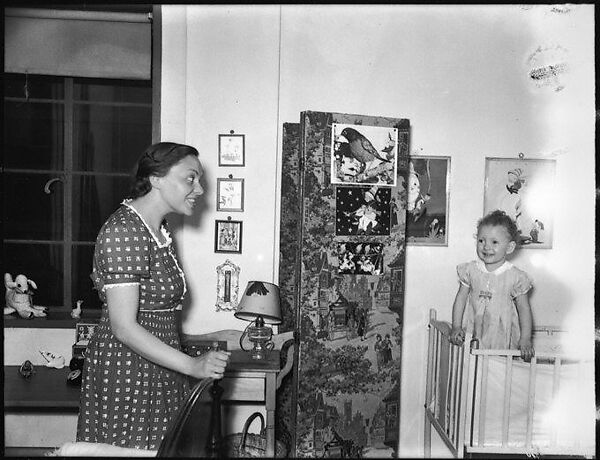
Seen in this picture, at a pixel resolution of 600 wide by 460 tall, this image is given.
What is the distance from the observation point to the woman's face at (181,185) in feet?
6.34

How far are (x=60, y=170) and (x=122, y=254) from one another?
2.17 m

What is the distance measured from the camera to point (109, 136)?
365 centimetres

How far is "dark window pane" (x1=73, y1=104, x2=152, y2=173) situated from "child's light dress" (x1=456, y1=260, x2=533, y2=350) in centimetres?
228

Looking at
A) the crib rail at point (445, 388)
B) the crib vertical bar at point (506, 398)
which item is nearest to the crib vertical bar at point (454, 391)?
the crib rail at point (445, 388)

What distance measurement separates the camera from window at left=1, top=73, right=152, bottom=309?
138 inches

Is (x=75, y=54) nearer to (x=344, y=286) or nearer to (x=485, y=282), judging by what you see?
(x=344, y=286)

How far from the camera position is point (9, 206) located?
11.7 feet

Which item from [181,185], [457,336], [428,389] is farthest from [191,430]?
[428,389]

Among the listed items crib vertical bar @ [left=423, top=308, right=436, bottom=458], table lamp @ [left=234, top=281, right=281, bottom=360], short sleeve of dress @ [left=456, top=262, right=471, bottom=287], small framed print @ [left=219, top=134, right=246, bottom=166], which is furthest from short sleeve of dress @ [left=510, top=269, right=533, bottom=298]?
small framed print @ [left=219, top=134, right=246, bottom=166]

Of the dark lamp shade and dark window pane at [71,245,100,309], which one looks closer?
the dark lamp shade

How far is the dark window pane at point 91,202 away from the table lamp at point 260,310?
1.22 metres

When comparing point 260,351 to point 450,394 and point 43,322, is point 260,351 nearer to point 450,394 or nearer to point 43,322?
point 450,394

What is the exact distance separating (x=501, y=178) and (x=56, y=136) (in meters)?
2.85

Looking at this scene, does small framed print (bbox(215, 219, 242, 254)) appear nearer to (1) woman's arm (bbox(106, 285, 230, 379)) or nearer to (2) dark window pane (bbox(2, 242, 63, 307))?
(2) dark window pane (bbox(2, 242, 63, 307))
